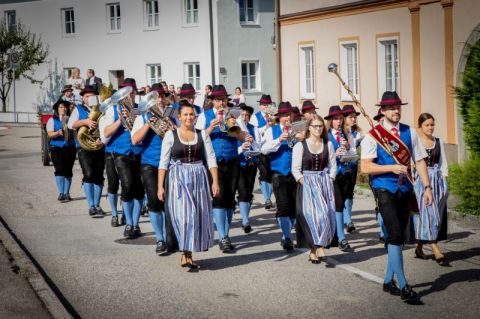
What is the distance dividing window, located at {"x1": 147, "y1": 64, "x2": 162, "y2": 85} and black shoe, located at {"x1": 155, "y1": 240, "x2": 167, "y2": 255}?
102 ft

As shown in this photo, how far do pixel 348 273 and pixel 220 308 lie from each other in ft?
6.73

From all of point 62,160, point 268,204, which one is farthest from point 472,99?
point 62,160

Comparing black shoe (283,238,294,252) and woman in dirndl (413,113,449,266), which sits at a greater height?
woman in dirndl (413,113,449,266)

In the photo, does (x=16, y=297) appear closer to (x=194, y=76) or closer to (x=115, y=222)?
(x=115, y=222)

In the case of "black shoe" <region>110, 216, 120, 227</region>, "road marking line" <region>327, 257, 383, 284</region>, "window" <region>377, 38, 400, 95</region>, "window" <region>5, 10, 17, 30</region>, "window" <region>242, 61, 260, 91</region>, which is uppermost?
"window" <region>5, 10, 17, 30</region>

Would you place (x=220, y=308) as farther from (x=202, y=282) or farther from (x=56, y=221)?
(x=56, y=221)

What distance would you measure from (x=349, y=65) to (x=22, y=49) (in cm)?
2707

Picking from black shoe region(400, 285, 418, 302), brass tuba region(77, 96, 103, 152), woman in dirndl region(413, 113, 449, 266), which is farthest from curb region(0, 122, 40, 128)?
black shoe region(400, 285, 418, 302)

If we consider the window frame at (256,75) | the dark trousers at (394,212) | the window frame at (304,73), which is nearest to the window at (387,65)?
the window frame at (304,73)

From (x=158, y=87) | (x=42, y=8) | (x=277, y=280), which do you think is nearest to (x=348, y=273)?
(x=277, y=280)

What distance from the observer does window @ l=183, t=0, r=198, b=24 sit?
4012 cm

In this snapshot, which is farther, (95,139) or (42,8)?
(42,8)

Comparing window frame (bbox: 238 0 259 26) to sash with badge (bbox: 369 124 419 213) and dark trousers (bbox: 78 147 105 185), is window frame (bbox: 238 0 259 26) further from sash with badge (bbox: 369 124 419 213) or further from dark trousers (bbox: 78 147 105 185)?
sash with badge (bbox: 369 124 419 213)

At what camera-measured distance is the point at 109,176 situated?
45.9ft
